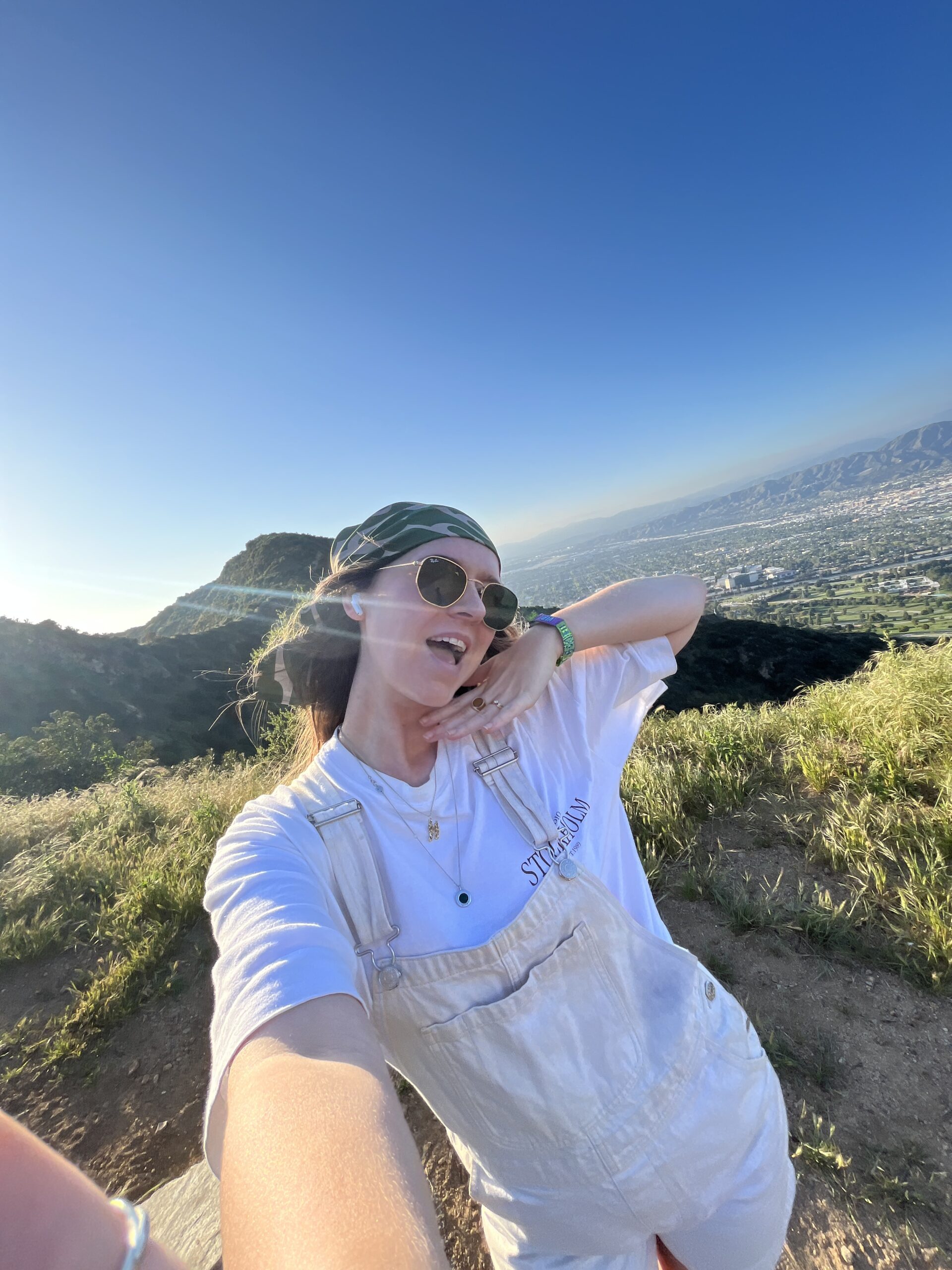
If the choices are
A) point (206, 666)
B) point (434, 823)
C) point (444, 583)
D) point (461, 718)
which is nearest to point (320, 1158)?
point (434, 823)

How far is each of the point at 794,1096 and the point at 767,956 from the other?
1.82 feet

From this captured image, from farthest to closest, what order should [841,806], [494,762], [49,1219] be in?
1. [841,806]
2. [494,762]
3. [49,1219]

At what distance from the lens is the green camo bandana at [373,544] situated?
166 centimetres

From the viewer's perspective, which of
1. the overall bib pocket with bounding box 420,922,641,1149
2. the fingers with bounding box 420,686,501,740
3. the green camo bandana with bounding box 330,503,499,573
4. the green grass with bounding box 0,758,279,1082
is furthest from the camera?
the green grass with bounding box 0,758,279,1082

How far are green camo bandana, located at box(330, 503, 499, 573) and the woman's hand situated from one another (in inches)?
15.3

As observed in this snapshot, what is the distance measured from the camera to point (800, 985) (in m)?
2.24

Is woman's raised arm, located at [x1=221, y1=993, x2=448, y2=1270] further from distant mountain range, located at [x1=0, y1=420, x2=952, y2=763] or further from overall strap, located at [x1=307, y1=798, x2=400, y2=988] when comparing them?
distant mountain range, located at [x1=0, y1=420, x2=952, y2=763]

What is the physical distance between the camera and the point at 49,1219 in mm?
587

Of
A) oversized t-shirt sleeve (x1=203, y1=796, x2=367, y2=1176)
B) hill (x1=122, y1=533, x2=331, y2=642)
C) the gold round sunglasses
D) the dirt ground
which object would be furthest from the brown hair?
hill (x1=122, y1=533, x2=331, y2=642)

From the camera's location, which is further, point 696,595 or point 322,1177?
point 696,595

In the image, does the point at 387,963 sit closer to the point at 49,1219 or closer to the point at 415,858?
the point at 415,858

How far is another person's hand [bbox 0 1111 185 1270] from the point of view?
569 millimetres

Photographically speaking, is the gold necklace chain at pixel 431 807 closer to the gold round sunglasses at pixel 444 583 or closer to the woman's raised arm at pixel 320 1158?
the woman's raised arm at pixel 320 1158

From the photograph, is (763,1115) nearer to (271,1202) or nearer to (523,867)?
(523,867)
